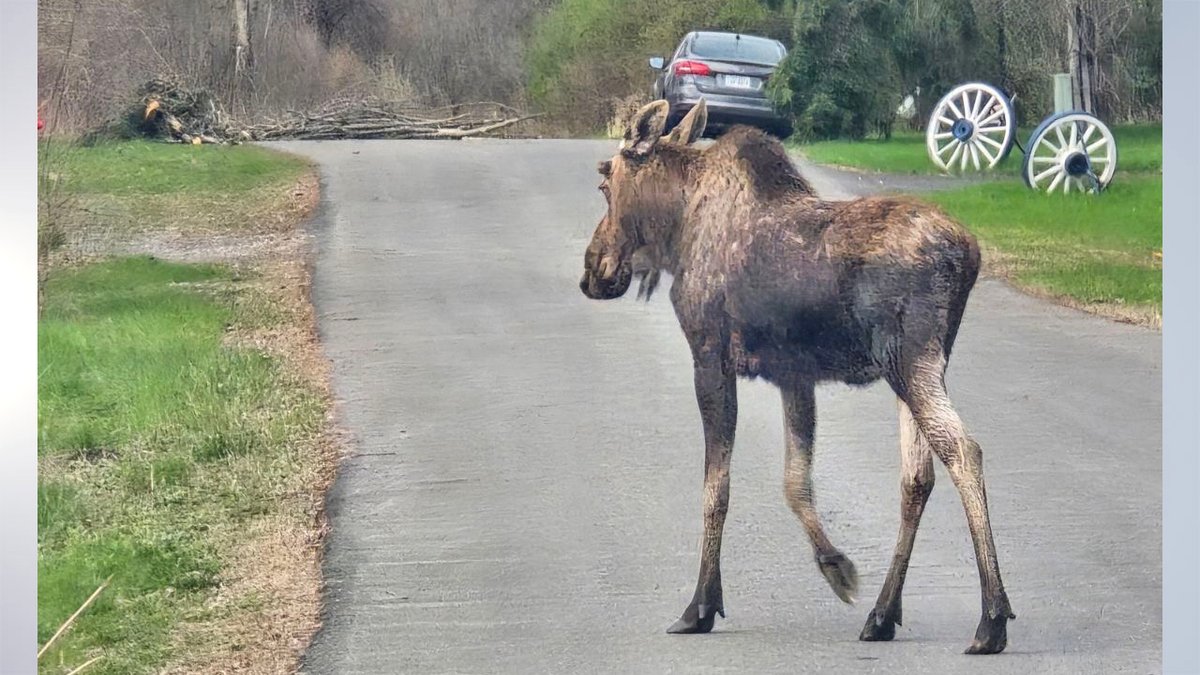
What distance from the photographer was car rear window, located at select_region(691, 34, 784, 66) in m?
5.06

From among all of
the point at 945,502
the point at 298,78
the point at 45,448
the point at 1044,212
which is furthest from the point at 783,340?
the point at 45,448

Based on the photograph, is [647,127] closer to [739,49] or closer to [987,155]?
[739,49]

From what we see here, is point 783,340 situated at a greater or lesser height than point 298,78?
lesser


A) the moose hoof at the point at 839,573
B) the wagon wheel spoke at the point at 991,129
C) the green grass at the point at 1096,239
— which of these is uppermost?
the wagon wheel spoke at the point at 991,129

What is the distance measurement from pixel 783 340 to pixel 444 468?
46.5 inches

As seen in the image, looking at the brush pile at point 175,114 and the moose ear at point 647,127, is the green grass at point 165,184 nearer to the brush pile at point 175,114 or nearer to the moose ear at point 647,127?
the brush pile at point 175,114

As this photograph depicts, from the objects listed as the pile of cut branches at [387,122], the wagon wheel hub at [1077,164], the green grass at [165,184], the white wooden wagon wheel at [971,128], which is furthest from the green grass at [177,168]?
the wagon wheel hub at [1077,164]

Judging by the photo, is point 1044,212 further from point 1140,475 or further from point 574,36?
point 574,36

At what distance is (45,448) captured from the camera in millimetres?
4832

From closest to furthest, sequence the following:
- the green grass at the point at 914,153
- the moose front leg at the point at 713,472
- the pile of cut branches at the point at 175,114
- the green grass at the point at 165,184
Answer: the moose front leg at the point at 713,472, the green grass at the point at 165,184, the green grass at the point at 914,153, the pile of cut branches at the point at 175,114

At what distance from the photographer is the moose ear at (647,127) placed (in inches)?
198

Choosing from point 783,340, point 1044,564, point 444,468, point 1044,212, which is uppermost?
point 1044,212

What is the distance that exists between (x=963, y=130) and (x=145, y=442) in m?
2.92

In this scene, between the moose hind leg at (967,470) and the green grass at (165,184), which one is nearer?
the moose hind leg at (967,470)
